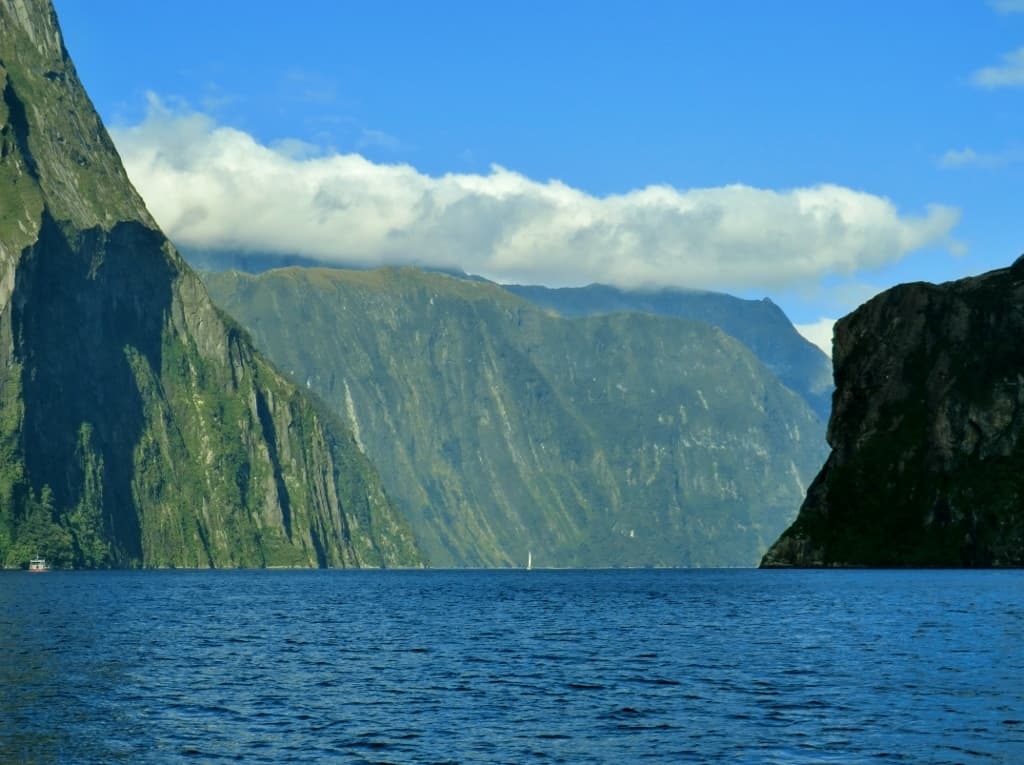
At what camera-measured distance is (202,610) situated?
160000 mm

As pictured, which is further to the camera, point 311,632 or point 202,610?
point 202,610

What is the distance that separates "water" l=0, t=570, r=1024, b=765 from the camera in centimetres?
5462

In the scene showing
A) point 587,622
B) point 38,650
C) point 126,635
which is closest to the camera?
point 38,650

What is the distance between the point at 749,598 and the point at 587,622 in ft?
188

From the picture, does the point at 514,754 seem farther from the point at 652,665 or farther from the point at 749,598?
the point at 749,598

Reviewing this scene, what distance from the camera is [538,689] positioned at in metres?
74.0

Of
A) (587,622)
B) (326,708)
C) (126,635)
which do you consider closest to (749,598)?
(587,622)

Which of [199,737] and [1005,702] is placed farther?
[1005,702]

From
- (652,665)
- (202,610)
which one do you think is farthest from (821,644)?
(202,610)

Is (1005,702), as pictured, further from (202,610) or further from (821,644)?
(202,610)

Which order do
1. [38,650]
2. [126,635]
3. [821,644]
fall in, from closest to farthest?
[38,650] → [821,644] → [126,635]

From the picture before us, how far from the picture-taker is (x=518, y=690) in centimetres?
7369

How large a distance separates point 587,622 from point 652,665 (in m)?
50.1

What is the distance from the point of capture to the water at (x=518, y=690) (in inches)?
2151
